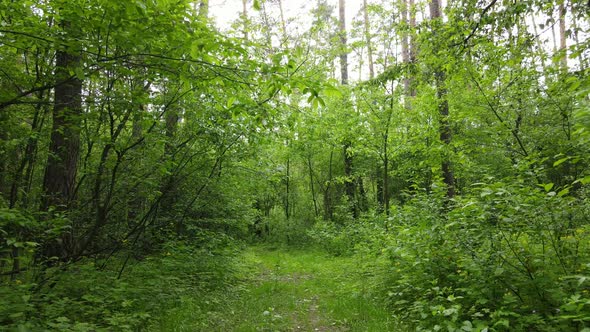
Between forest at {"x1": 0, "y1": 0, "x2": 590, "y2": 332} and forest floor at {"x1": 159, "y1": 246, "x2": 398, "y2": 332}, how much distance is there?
6 centimetres

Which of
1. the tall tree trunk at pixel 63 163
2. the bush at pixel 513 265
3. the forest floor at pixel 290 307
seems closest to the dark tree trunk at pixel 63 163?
the tall tree trunk at pixel 63 163

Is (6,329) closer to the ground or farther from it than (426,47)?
closer to the ground

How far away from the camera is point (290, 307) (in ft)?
21.5

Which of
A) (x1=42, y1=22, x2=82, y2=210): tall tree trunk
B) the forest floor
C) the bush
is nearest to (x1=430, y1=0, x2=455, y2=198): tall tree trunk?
the forest floor

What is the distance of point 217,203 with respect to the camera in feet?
27.3

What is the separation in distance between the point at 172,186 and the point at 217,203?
172cm

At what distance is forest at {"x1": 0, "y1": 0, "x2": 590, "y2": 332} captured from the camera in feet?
11.9

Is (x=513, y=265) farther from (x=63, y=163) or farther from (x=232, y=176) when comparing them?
(x=63, y=163)

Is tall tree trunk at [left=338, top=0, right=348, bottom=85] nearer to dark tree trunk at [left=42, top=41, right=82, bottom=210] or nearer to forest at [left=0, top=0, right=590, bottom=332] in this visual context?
forest at [left=0, top=0, right=590, bottom=332]

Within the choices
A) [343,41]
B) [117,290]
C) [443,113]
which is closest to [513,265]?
[117,290]

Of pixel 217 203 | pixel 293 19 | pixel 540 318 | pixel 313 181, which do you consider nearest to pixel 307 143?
pixel 313 181

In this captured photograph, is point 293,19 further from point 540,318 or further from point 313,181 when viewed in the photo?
point 540,318

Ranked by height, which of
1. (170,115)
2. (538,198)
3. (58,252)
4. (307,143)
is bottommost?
(58,252)

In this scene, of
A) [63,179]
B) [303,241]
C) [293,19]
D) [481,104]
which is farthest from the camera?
[303,241]
